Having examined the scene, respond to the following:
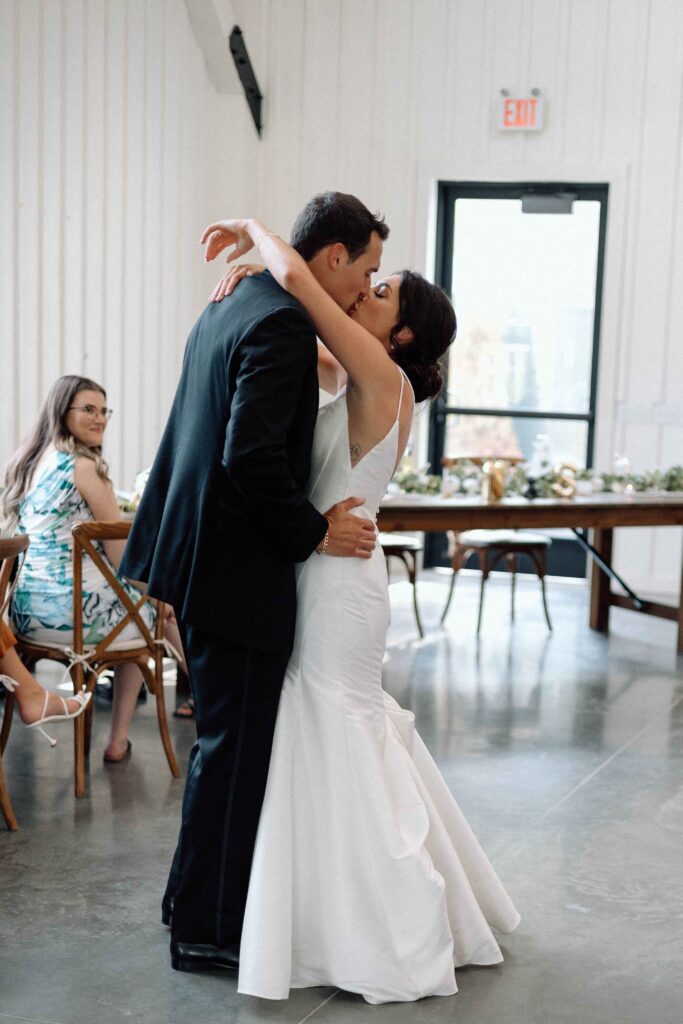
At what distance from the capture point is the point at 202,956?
9.75 feet

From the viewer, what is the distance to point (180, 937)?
9.76ft

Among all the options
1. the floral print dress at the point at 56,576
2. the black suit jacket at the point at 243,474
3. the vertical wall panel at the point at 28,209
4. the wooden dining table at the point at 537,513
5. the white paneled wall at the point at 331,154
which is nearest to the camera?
the black suit jacket at the point at 243,474

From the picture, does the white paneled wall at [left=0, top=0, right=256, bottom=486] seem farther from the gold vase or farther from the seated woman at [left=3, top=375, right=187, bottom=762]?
the gold vase

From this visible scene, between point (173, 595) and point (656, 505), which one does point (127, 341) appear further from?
point (173, 595)

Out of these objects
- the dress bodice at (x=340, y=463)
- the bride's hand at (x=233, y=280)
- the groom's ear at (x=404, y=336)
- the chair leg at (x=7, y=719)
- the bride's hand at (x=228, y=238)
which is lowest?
the chair leg at (x=7, y=719)

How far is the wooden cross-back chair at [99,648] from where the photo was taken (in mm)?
4238

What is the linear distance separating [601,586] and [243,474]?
4928 millimetres

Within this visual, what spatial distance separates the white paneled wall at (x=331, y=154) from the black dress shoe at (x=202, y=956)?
15.9 feet

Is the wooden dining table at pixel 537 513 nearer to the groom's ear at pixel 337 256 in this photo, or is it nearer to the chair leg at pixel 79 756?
the chair leg at pixel 79 756

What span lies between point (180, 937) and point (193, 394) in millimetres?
1277

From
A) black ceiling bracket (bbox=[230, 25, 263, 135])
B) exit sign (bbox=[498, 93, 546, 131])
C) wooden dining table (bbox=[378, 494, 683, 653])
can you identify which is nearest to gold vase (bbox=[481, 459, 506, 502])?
wooden dining table (bbox=[378, 494, 683, 653])

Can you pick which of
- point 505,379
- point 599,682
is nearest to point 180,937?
point 599,682

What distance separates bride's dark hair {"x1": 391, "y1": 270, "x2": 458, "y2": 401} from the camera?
290cm

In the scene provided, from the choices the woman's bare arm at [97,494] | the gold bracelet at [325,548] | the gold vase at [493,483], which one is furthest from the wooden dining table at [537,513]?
the gold bracelet at [325,548]
